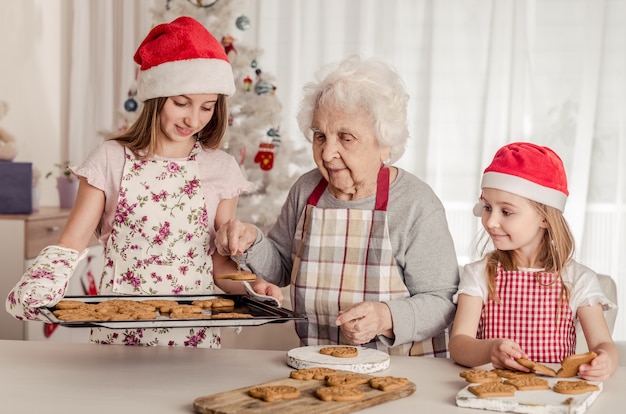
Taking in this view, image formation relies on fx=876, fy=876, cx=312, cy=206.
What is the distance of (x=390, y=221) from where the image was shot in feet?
7.29

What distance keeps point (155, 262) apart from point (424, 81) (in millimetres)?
3801

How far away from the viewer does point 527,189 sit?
6.73ft

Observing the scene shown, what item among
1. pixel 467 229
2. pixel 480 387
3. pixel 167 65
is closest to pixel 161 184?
pixel 167 65

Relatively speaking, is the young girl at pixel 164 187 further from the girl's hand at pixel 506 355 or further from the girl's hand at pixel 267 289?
the girl's hand at pixel 506 355

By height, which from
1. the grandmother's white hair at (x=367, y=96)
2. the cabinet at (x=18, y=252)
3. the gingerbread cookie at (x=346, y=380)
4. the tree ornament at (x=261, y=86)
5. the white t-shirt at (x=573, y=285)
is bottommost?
the cabinet at (x=18, y=252)

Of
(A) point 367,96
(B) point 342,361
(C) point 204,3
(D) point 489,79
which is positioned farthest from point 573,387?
(D) point 489,79

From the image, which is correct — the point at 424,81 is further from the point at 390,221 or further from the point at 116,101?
the point at 390,221

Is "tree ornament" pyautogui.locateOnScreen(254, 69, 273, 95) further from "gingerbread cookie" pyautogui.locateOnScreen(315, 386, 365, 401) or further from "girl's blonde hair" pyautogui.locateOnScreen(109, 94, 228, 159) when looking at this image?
"gingerbread cookie" pyautogui.locateOnScreen(315, 386, 365, 401)

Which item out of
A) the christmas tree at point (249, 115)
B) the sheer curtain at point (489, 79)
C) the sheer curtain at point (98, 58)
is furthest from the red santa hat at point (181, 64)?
the sheer curtain at point (98, 58)

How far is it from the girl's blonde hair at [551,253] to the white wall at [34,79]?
3.86 meters

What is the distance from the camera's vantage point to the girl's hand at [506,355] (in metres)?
1.73

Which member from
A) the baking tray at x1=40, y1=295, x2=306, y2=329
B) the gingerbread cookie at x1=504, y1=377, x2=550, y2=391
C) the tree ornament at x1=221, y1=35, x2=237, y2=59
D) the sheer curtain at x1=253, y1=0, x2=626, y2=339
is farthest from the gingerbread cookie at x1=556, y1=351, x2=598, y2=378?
the sheer curtain at x1=253, y1=0, x2=626, y2=339

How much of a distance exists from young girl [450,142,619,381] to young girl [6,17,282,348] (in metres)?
0.55

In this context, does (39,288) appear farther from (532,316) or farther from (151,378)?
(532,316)
